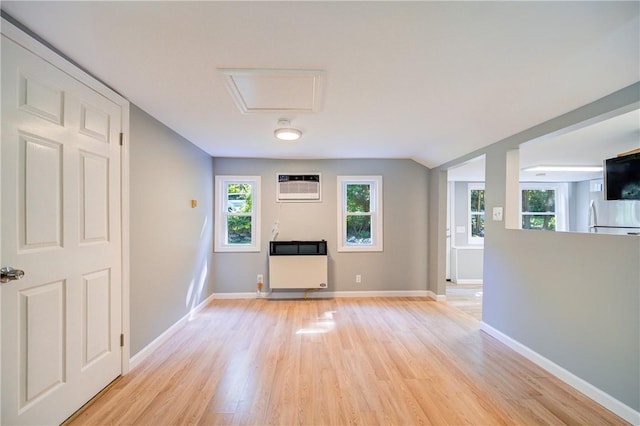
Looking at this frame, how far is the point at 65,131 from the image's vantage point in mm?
1574

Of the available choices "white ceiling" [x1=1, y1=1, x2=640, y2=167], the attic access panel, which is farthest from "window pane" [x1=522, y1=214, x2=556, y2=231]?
the attic access panel

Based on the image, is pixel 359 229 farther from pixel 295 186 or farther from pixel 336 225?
pixel 295 186

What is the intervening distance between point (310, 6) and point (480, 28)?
2.85 feet

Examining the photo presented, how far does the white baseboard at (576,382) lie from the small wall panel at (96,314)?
3.53m

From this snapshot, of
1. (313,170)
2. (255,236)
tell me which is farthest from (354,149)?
(255,236)

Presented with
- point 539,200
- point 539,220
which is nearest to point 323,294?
point 539,220

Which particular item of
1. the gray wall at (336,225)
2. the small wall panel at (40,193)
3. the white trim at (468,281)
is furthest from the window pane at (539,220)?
the small wall panel at (40,193)

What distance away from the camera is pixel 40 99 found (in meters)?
1.43

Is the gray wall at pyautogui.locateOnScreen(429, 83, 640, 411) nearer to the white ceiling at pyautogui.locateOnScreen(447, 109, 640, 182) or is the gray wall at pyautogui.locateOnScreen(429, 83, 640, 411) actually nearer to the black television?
the white ceiling at pyautogui.locateOnScreen(447, 109, 640, 182)

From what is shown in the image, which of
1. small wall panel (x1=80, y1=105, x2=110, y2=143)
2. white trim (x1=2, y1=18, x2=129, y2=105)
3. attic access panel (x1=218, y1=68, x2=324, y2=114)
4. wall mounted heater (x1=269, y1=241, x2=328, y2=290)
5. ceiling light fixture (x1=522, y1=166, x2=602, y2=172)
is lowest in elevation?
wall mounted heater (x1=269, y1=241, x2=328, y2=290)

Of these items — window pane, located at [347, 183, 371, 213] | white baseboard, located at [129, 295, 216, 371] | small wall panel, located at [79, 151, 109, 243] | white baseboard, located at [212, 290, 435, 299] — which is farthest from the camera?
window pane, located at [347, 183, 371, 213]

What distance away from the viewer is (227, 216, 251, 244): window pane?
4236 millimetres

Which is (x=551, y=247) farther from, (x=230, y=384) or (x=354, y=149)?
(x=230, y=384)

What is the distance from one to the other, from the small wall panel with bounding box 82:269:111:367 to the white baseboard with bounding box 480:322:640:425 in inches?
139
